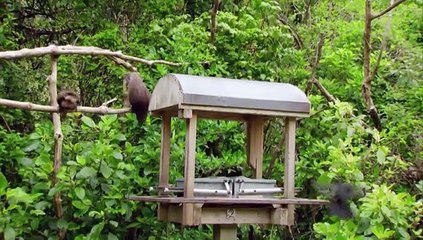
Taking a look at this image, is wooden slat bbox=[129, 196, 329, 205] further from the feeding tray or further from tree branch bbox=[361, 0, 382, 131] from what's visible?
Result: tree branch bbox=[361, 0, 382, 131]

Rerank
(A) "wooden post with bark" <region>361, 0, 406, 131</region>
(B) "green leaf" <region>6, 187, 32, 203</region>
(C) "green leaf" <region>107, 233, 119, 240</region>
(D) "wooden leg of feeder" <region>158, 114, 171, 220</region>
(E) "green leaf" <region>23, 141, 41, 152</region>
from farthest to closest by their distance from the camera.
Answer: (A) "wooden post with bark" <region>361, 0, 406, 131</region> < (E) "green leaf" <region>23, 141, 41, 152</region> < (C) "green leaf" <region>107, 233, 119, 240</region> < (D) "wooden leg of feeder" <region>158, 114, 171, 220</region> < (B) "green leaf" <region>6, 187, 32, 203</region>

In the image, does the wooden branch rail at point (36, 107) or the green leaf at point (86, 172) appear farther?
the green leaf at point (86, 172)

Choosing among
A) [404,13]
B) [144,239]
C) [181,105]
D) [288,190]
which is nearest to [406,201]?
[288,190]

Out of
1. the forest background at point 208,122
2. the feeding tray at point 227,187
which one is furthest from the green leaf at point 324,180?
the feeding tray at point 227,187

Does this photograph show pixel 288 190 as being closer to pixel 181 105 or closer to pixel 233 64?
pixel 181 105

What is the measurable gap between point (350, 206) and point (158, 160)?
1.06 m

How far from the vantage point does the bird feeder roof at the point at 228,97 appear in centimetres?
269

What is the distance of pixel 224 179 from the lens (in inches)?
112

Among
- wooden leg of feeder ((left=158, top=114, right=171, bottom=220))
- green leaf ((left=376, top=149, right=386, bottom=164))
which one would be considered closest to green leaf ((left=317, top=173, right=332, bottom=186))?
green leaf ((left=376, top=149, right=386, bottom=164))

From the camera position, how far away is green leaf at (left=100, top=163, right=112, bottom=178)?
10.5ft

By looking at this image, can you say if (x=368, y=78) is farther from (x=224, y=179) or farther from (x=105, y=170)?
(x=105, y=170)

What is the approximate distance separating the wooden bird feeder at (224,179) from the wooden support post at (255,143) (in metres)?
0.29

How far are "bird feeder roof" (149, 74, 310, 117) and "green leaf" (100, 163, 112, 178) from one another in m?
0.47

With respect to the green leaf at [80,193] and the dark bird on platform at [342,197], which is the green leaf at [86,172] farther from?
the dark bird on platform at [342,197]
